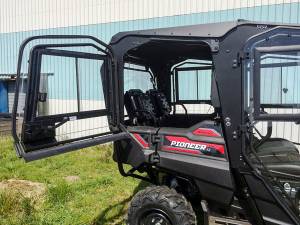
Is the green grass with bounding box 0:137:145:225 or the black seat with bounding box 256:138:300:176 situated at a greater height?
the black seat with bounding box 256:138:300:176

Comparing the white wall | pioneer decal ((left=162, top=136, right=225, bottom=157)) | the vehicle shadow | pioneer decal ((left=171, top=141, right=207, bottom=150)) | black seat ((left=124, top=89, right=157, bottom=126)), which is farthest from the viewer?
the white wall

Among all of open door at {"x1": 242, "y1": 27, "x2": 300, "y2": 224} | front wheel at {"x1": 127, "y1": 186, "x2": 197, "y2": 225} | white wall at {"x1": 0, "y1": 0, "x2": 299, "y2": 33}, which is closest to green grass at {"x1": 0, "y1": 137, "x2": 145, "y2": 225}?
front wheel at {"x1": 127, "y1": 186, "x2": 197, "y2": 225}

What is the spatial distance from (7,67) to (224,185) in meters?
11.0

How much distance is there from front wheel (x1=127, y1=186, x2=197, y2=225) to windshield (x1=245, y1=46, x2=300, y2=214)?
32.0 inches

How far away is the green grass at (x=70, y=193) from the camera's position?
4957 millimetres

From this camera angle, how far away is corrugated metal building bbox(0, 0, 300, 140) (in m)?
8.20

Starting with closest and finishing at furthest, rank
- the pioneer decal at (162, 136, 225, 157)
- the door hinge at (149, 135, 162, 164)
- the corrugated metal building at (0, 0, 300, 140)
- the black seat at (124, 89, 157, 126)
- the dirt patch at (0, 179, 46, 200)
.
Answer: the pioneer decal at (162, 136, 225, 157) → the door hinge at (149, 135, 162, 164) → the black seat at (124, 89, 157, 126) → the dirt patch at (0, 179, 46, 200) → the corrugated metal building at (0, 0, 300, 140)

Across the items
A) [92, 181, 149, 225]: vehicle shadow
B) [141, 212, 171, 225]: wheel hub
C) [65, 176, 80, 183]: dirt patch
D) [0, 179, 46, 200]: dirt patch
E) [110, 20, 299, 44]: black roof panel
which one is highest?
[110, 20, 299, 44]: black roof panel

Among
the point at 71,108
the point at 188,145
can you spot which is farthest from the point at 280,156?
the point at 71,108

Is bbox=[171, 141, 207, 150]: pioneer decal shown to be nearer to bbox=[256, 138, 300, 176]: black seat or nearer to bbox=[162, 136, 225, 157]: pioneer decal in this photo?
bbox=[162, 136, 225, 157]: pioneer decal

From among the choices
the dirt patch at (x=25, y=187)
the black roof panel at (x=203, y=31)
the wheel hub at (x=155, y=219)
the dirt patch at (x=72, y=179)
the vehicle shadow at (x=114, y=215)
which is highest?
the black roof panel at (x=203, y=31)

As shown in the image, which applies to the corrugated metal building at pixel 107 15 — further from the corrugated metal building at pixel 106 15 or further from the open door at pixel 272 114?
the open door at pixel 272 114

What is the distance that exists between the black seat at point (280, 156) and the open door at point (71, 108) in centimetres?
139

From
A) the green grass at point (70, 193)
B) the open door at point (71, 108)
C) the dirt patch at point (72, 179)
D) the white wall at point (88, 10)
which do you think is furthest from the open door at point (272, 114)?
the white wall at point (88, 10)
